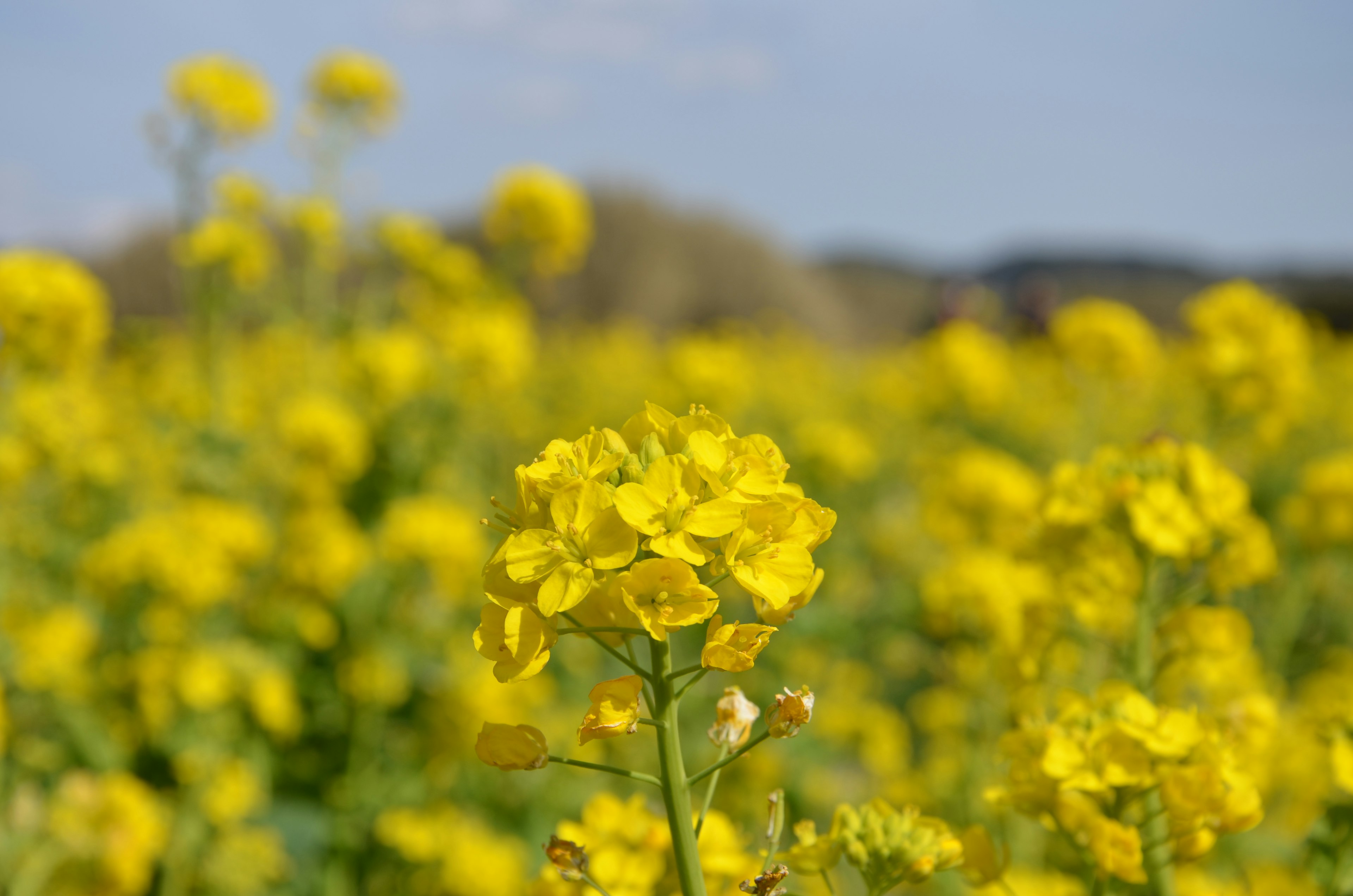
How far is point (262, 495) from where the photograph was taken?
17.1ft

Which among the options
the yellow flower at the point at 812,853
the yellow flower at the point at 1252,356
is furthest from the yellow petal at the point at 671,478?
the yellow flower at the point at 1252,356

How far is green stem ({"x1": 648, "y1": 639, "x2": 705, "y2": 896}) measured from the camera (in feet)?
3.17

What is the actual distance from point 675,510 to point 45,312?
11.2 ft

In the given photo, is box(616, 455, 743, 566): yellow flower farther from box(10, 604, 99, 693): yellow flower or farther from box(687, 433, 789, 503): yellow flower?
box(10, 604, 99, 693): yellow flower

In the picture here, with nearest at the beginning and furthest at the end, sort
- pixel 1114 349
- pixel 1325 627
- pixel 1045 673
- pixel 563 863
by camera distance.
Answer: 1. pixel 563 863
2. pixel 1045 673
3. pixel 1114 349
4. pixel 1325 627

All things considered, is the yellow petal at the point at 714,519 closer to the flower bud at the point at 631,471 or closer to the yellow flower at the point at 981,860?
the flower bud at the point at 631,471

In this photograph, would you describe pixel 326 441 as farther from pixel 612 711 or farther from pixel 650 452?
pixel 612 711

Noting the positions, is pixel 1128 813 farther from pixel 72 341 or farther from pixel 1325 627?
pixel 1325 627

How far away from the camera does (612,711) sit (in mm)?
939

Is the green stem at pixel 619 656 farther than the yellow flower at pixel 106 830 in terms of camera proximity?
No

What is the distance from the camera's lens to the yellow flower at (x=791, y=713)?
101 cm

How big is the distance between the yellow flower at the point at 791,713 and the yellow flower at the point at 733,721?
0.12 feet

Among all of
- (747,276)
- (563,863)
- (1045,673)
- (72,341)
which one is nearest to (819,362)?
(747,276)

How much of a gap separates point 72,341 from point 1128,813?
3.80m
